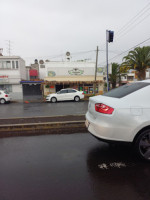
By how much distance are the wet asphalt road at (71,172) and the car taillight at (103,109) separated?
3.58 ft

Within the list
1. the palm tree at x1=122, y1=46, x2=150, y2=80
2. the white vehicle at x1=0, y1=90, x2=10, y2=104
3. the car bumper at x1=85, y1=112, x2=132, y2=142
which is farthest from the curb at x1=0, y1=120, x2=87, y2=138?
the palm tree at x1=122, y1=46, x2=150, y2=80

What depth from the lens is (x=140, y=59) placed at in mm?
18000

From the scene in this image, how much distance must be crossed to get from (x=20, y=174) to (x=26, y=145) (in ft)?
4.29

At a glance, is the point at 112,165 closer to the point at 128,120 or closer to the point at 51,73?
the point at 128,120

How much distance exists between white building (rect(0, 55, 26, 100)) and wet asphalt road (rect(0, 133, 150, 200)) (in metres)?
20.2

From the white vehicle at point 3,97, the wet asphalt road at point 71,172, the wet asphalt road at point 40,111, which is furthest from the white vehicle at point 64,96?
the wet asphalt road at point 71,172

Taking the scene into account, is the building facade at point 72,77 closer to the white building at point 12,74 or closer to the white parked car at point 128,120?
the white building at point 12,74

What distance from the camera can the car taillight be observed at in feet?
9.34

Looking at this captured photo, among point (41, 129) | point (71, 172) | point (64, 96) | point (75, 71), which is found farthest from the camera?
point (75, 71)

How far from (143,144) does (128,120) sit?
0.65 meters

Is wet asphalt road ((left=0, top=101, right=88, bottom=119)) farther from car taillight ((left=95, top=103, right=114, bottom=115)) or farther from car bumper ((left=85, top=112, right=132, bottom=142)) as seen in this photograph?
car bumper ((left=85, top=112, right=132, bottom=142))

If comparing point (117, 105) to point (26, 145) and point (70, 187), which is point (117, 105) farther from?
point (26, 145)

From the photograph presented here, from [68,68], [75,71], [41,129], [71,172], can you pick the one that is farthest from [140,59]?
[71,172]

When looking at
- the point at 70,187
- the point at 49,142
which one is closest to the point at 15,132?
the point at 49,142
